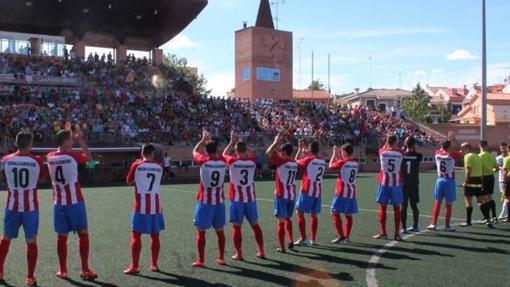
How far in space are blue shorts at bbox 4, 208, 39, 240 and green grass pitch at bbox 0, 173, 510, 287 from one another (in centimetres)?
67

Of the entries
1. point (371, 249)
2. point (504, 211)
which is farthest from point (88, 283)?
point (504, 211)

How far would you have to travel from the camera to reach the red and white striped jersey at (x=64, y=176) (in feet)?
26.1

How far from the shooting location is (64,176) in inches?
314

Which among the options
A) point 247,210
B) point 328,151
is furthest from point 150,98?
point 247,210

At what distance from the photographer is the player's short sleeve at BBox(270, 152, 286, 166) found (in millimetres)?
10148

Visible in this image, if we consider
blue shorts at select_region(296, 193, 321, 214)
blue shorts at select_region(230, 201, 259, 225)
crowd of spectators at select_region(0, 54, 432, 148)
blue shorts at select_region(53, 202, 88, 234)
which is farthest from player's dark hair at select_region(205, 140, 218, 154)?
crowd of spectators at select_region(0, 54, 432, 148)

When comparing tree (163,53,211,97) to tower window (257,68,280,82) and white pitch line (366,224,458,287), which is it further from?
white pitch line (366,224,458,287)

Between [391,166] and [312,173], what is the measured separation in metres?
1.83

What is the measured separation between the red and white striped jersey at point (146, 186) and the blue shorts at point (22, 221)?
1.40 metres

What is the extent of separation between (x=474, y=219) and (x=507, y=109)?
7346cm

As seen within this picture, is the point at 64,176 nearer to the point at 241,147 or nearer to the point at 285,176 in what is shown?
the point at 241,147

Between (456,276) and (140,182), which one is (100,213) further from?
(456,276)

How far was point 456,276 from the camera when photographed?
821 cm

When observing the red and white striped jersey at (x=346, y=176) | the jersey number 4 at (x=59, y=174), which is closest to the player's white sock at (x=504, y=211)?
the red and white striped jersey at (x=346, y=176)
